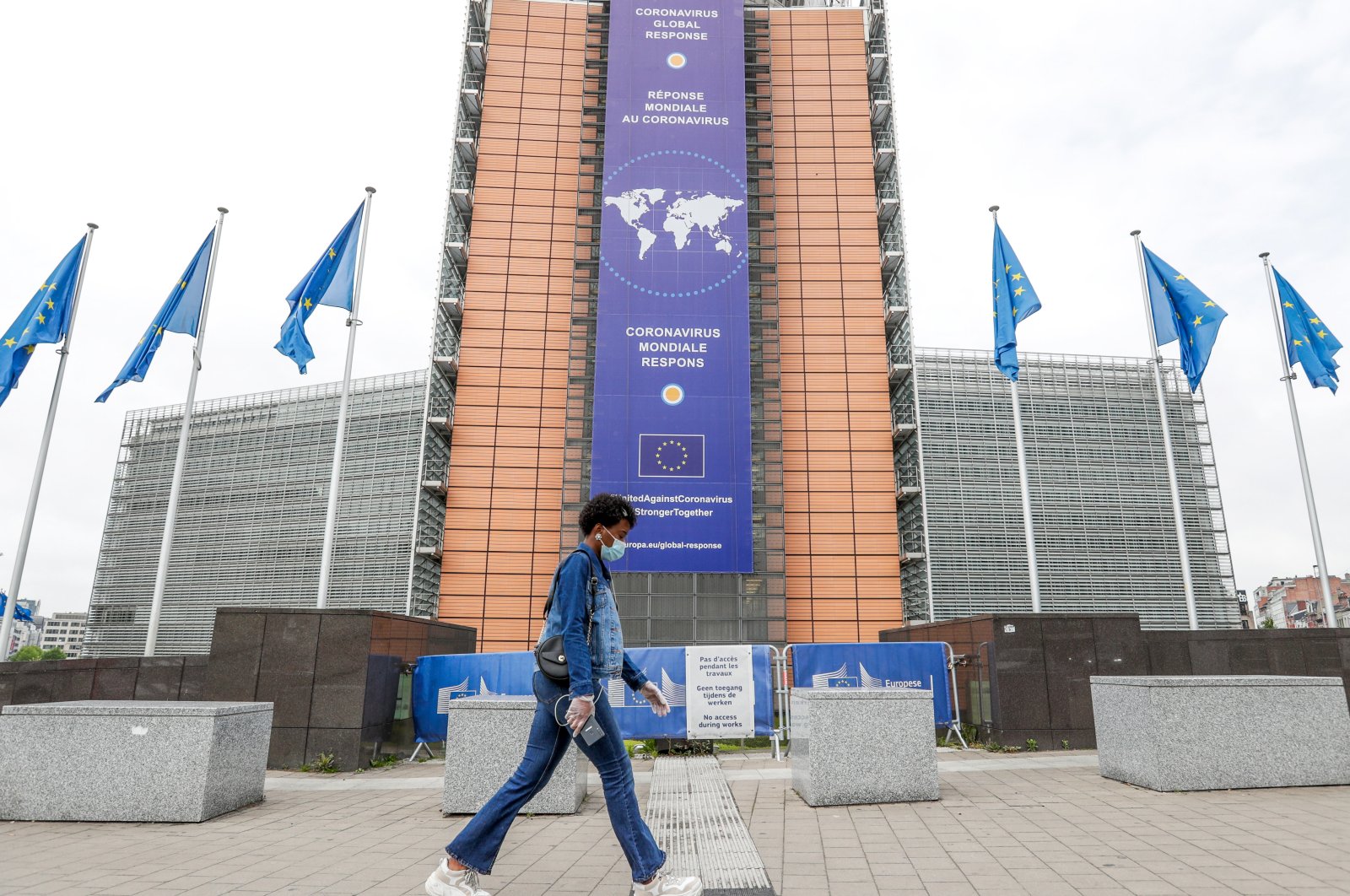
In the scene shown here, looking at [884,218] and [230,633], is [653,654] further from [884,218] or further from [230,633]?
[884,218]

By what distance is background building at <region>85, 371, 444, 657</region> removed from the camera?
47.5 metres

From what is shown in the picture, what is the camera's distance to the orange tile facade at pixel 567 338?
90.3 feet

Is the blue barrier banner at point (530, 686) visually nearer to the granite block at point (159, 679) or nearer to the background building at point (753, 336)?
the granite block at point (159, 679)

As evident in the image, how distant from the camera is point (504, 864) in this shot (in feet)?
16.3

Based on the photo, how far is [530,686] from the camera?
1092cm

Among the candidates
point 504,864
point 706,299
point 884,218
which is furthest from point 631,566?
point 504,864

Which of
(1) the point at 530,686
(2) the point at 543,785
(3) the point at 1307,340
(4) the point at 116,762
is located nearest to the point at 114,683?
(1) the point at 530,686

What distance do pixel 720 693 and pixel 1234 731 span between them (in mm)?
5766

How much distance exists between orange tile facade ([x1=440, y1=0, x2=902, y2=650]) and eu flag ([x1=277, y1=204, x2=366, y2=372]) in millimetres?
12673

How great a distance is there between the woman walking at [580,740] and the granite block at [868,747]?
283cm

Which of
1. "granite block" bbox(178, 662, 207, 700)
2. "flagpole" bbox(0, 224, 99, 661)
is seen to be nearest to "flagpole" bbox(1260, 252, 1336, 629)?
"granite block" bbox(178, 662, 207, 700)

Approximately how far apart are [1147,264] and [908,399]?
14454 millimetres

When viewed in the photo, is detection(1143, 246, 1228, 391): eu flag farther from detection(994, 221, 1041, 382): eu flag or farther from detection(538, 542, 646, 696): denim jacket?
detection(538, 542, 646, 696): denim jacket

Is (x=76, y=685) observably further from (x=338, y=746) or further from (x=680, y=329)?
(x=680, y=329)
